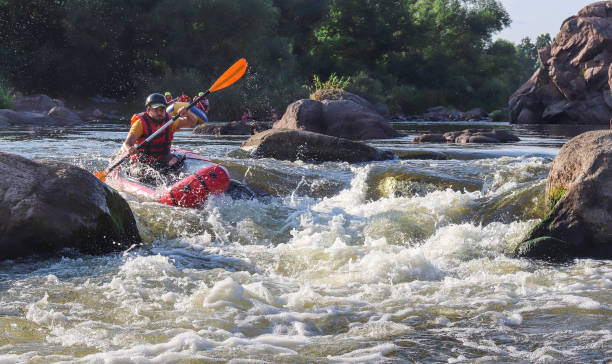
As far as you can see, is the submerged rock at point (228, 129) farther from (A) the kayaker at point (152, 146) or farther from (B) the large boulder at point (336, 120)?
(A) the kayaker at point (152, 146)

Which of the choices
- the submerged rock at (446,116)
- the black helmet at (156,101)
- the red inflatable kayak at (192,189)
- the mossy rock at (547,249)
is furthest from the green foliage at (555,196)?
the submerged rock at (446,116)

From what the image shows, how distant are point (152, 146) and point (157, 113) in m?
0.41

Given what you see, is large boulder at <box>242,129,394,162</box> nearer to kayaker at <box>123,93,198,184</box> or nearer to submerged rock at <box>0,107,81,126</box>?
kayaker at <box>123,93,198,184</box>

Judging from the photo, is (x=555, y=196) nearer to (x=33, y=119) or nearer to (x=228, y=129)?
(x=228, y=129)

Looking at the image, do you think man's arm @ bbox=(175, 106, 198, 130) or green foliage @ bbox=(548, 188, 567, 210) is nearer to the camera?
green foliage @ bbox=(548, 188, 567, 210)

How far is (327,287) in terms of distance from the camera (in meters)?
4.47

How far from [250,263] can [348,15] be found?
37.8m

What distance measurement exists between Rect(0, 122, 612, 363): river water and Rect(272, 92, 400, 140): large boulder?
6.51 metres

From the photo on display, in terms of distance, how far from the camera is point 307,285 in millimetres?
4453

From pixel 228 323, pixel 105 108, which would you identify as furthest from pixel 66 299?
pixel 105 108

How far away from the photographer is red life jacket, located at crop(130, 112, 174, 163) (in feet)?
25.0

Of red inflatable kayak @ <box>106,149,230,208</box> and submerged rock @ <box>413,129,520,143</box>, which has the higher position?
submerged rock @ <box>413,129,520,143</box>

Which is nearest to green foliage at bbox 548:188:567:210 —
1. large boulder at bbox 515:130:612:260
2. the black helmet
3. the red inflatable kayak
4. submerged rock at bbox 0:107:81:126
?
large boulder at bbox 515:130:612:260

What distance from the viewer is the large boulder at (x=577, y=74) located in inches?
905
